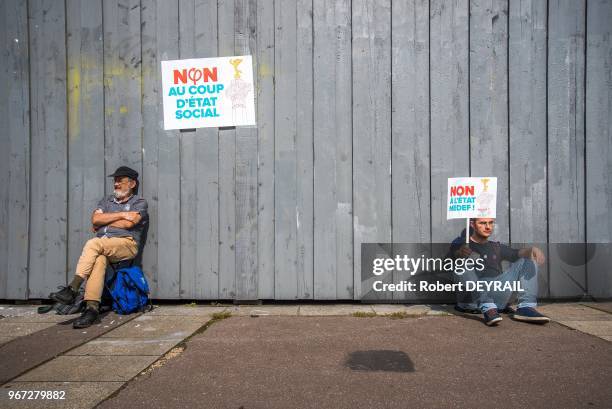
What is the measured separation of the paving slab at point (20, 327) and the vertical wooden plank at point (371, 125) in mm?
3210

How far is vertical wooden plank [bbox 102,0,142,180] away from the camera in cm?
468

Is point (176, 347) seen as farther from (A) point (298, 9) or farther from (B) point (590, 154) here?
(B) point (590, 154)

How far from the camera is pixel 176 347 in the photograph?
3.23 meters

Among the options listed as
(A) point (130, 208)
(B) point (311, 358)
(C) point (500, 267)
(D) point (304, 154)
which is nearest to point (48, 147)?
(A) point (130, 208)

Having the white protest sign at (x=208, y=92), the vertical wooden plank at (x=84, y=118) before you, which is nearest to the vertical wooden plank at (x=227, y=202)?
the white protest sign at (x=208, y=92)

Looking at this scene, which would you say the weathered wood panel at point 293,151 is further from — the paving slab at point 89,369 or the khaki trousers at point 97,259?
the paving slab at point 89,369

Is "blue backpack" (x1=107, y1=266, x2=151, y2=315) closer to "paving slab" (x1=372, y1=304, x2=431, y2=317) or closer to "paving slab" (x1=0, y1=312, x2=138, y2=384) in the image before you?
"paving slab" (x1=0, y1=312, x2=138, y2=384)

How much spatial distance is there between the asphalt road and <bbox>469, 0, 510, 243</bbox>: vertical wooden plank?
1645 millimetres

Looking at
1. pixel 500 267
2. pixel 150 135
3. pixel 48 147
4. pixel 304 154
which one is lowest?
pixel 500 267

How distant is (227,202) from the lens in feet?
15.2

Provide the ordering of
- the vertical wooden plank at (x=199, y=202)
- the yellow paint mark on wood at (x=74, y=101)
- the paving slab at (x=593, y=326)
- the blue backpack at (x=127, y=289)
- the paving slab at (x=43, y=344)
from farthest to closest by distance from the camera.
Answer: the yellow paint mark on wood at (x=74, y=101) → the vertical wooden plank at (x=199, y=202) → the blue backpack at (x=127, y=289) → the paving slab at (x=593, y=326) → the paving slab at (x=43, y=344)

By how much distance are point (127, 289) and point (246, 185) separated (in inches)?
65.7

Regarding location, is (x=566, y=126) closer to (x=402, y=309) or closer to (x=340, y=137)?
(x=340, y=137)

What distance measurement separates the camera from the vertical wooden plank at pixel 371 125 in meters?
4.57
